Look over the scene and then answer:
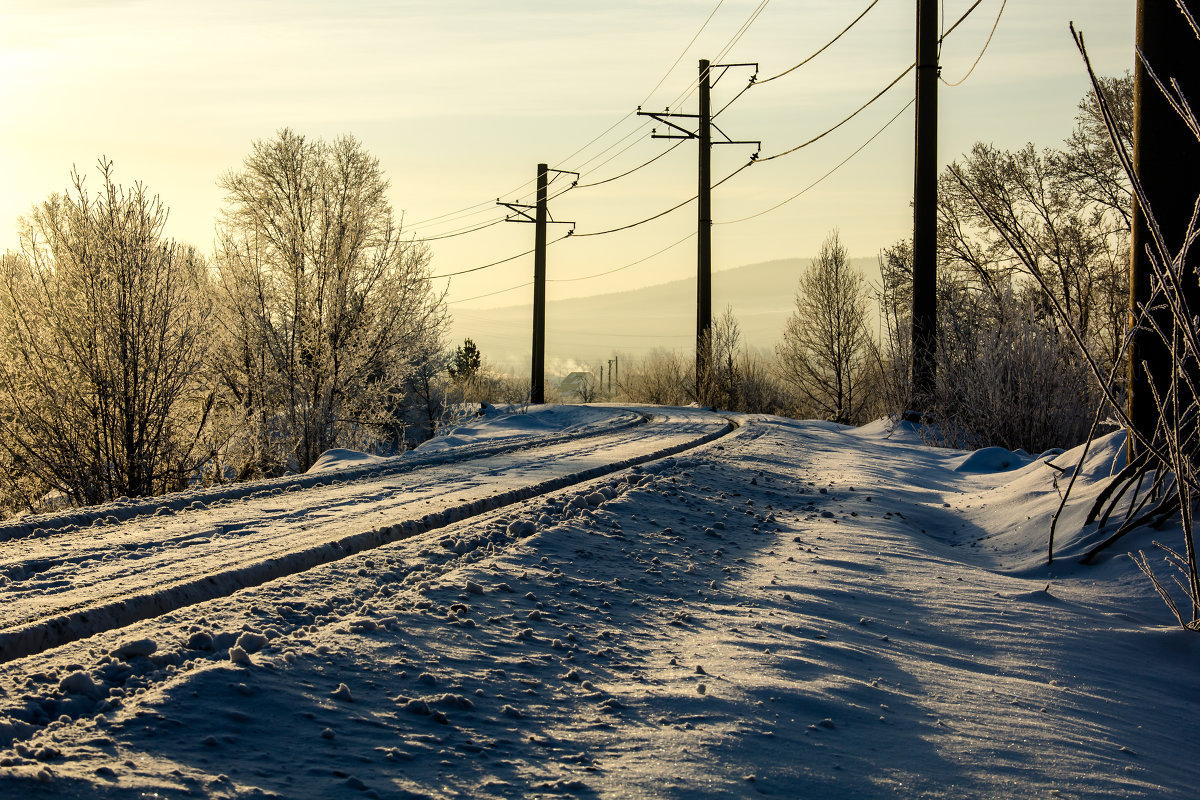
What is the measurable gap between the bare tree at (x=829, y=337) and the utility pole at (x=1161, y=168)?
3795 centimetres

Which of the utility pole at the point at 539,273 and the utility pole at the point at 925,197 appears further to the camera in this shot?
the utility pole at the point at 539,273

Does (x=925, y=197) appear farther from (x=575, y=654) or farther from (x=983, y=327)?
(x=575, y=654)

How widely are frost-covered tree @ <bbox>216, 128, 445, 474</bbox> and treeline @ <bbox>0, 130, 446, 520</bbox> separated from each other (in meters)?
0.05

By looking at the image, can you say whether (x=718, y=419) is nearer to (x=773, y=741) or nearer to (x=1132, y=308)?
(x=1132, y=308)

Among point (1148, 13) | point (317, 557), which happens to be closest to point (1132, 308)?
point (1148, 13)

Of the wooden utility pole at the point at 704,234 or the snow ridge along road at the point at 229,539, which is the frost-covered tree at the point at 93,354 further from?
the wooden utility pole at the point at 704,234

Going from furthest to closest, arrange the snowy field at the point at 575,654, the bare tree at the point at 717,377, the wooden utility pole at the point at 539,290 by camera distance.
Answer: the wooden utility pole at the point at 539,290, the bare tree at the point at 717,377, the snowy field at the point at 575,654

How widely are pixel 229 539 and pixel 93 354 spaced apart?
30.9ft

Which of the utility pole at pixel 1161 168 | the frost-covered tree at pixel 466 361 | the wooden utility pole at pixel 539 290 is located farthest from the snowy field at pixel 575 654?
the frost-covered tree at pixel 466 361

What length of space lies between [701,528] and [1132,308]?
3.36 m

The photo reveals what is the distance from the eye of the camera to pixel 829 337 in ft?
147

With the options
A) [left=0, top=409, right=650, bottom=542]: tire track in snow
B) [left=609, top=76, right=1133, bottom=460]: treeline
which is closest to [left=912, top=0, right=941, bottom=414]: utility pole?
[left=609, top=76, right=1133, bottom=460]: treeline

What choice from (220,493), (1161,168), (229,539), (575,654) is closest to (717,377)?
(220,493)

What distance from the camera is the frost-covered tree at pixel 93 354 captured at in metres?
13.4
